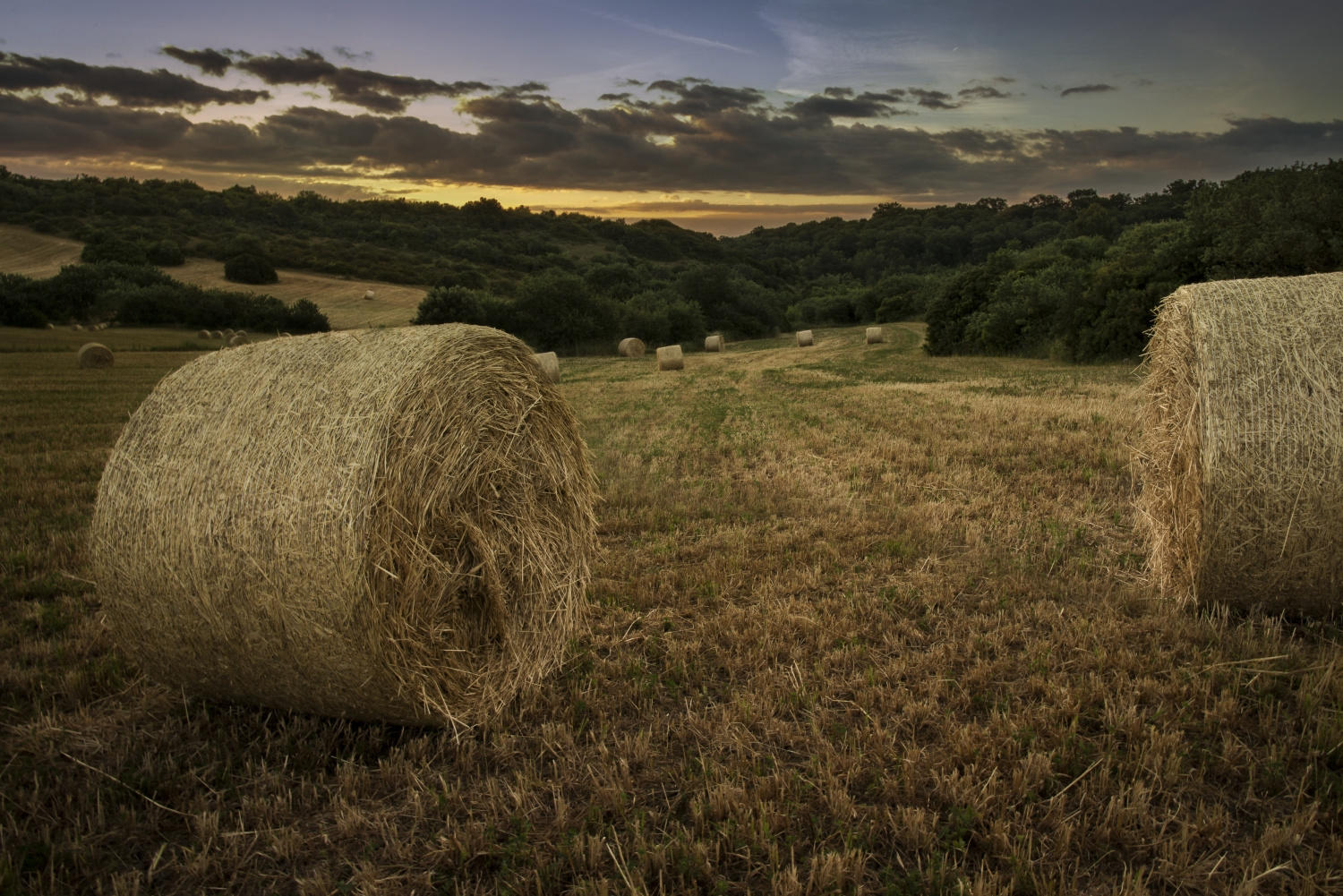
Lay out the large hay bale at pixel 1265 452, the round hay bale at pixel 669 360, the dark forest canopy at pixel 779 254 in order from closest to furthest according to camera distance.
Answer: the large hay bale at pixel 1265 452
the dark forest canopy at pixel 779 254
the round hay bale at pixel 669 360

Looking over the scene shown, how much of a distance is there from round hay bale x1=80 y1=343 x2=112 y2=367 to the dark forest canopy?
18.7 m

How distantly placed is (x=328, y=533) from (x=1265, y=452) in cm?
538

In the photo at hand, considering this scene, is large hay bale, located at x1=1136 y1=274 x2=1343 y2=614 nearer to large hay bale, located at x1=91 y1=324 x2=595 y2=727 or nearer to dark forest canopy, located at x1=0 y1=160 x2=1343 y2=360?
large hay bale, located at x1=91 y1=324 x2=595 y2=727

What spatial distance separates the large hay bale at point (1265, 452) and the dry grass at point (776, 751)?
28 centimetres

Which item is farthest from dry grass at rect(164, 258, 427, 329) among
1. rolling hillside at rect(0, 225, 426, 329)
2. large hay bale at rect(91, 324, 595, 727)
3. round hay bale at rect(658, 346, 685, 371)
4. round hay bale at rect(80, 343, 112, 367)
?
large hay bale at rect(91, 324, 595, 727)

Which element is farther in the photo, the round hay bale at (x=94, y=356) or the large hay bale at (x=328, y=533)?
the round hay bale at (x=94, y=356)

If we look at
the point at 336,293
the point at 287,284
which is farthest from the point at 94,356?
the point at 287,284

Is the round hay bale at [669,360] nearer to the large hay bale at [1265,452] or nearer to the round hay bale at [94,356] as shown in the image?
the round hay bale at [94,356]

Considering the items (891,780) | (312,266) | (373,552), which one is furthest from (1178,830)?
(312,266)

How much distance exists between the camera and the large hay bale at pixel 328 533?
3768 millimetres

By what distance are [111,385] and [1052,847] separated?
79.0 ft

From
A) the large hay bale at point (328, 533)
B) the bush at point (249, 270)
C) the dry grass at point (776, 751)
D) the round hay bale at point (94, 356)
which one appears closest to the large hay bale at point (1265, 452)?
the dry grass at point (776, 751)

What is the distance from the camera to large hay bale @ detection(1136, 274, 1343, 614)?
4637 millimetres

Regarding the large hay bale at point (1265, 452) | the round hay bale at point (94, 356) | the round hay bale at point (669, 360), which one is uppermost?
the large hay bale at point (1265, 452)
